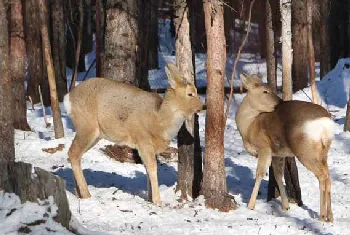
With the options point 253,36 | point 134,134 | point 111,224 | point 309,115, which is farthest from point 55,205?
point 253,36

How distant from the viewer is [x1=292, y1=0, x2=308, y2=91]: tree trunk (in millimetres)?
23672

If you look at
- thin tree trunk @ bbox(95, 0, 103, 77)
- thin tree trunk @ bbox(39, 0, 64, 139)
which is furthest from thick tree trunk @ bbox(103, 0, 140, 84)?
thin tree trunk @ bbox(95, 0, 103, 77)

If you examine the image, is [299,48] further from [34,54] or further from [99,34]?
[34,54]

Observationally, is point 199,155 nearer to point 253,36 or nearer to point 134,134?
point 134,134

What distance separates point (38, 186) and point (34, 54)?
16383mm

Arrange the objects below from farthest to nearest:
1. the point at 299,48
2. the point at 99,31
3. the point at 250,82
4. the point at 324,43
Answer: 1. the point at 324,43
2. the point at 299,48
3. the point at 99,31
4. the point at 250,82

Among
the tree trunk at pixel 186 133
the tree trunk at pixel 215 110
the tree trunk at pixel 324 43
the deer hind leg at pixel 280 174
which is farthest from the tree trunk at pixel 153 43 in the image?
the tree trunk at pixel 215 110

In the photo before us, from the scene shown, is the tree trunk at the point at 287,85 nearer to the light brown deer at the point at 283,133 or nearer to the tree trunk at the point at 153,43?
the light brown deer at the point at 283,133

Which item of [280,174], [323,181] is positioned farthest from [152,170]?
[323,181]

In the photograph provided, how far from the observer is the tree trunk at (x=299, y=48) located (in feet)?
77.7


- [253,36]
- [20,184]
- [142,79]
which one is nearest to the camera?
[20,184]

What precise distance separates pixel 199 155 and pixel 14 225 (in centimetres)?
450

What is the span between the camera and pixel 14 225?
7.18 meters

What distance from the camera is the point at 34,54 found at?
23.4 meters
